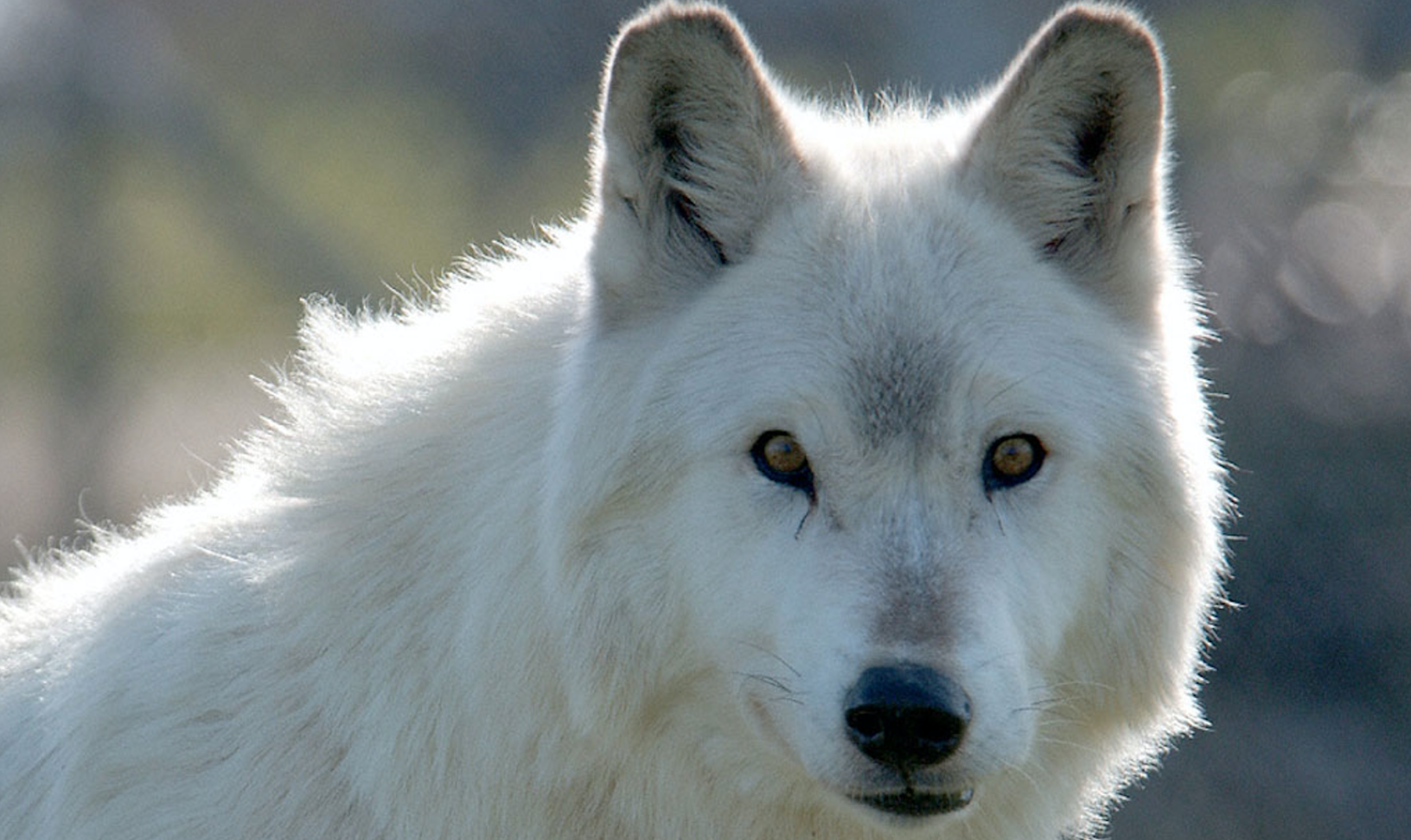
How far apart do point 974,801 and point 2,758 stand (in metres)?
2.29

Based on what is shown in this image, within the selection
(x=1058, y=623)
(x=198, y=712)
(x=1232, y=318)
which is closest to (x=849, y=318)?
(x=1058, y=623)

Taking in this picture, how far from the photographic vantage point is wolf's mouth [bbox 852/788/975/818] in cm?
312

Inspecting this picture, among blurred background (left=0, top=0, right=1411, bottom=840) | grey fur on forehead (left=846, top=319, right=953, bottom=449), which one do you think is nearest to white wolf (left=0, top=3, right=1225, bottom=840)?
grey fur on forehead (left=846, top=319, right=953, bottom=449)

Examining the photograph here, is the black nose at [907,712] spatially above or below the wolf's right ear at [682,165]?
below

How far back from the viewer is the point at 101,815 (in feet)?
11.3

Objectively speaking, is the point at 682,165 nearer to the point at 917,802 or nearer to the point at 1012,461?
the point at 1012,461

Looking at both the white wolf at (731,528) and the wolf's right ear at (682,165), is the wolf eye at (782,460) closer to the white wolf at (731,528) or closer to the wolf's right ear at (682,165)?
the white wolf at (731,528)

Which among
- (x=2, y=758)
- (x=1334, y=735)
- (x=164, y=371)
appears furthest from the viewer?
(x=164, y=371)

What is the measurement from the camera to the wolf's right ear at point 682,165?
3.37 m

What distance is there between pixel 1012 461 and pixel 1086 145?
2.65 ft

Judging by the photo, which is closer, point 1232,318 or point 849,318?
point 849,318

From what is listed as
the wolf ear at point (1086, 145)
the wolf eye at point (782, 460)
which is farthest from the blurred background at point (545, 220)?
the wolf eye at point (782, 460)

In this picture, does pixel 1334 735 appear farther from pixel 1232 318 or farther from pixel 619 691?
pixel 619 691

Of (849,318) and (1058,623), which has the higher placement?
(849,318)
